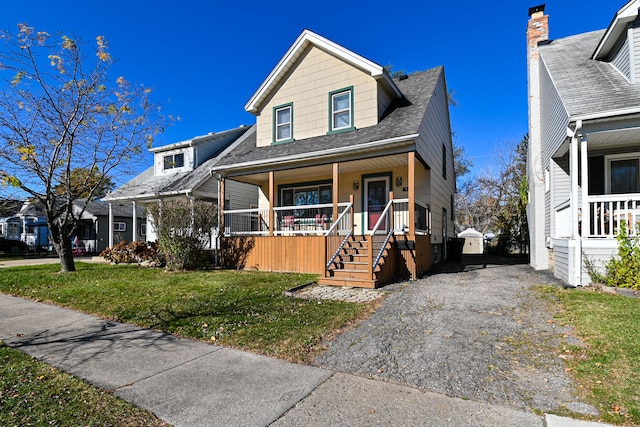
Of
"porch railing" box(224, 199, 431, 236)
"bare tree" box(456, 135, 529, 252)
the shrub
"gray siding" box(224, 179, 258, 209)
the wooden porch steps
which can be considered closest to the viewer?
the wooden porch steps

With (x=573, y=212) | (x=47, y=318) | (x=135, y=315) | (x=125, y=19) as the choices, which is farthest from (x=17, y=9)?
(x=573, y=212)

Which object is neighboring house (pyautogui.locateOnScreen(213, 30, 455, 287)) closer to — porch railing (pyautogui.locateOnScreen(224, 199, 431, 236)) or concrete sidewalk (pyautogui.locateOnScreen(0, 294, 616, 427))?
porch railing (pyautogui.locateOnScreen(224, 199, 431, 236))

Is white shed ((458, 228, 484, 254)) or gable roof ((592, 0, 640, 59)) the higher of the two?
gable roof ((592, 0, 640, 59))

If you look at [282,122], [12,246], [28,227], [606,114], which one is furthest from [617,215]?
[28,227]

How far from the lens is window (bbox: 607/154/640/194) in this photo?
901cm

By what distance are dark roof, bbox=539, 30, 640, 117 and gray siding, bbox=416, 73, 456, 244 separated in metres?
3.56

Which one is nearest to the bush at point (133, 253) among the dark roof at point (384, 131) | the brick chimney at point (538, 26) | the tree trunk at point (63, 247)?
the tree trunk at point (63, 247)

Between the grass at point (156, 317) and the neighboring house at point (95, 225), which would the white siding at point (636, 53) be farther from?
the neighboring house at point (95, 225)

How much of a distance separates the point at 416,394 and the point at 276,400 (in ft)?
4.14

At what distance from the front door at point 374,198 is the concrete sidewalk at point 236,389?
28.2 feet

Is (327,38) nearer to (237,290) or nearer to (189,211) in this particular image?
(189,211)

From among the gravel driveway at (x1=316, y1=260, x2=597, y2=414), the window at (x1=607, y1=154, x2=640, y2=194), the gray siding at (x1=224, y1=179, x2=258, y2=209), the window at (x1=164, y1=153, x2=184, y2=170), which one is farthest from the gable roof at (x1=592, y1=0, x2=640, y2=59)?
the window at (x1=164, y1=153, x2=184, y2=170)

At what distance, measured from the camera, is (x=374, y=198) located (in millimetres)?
12477

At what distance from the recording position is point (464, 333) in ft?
15.2
